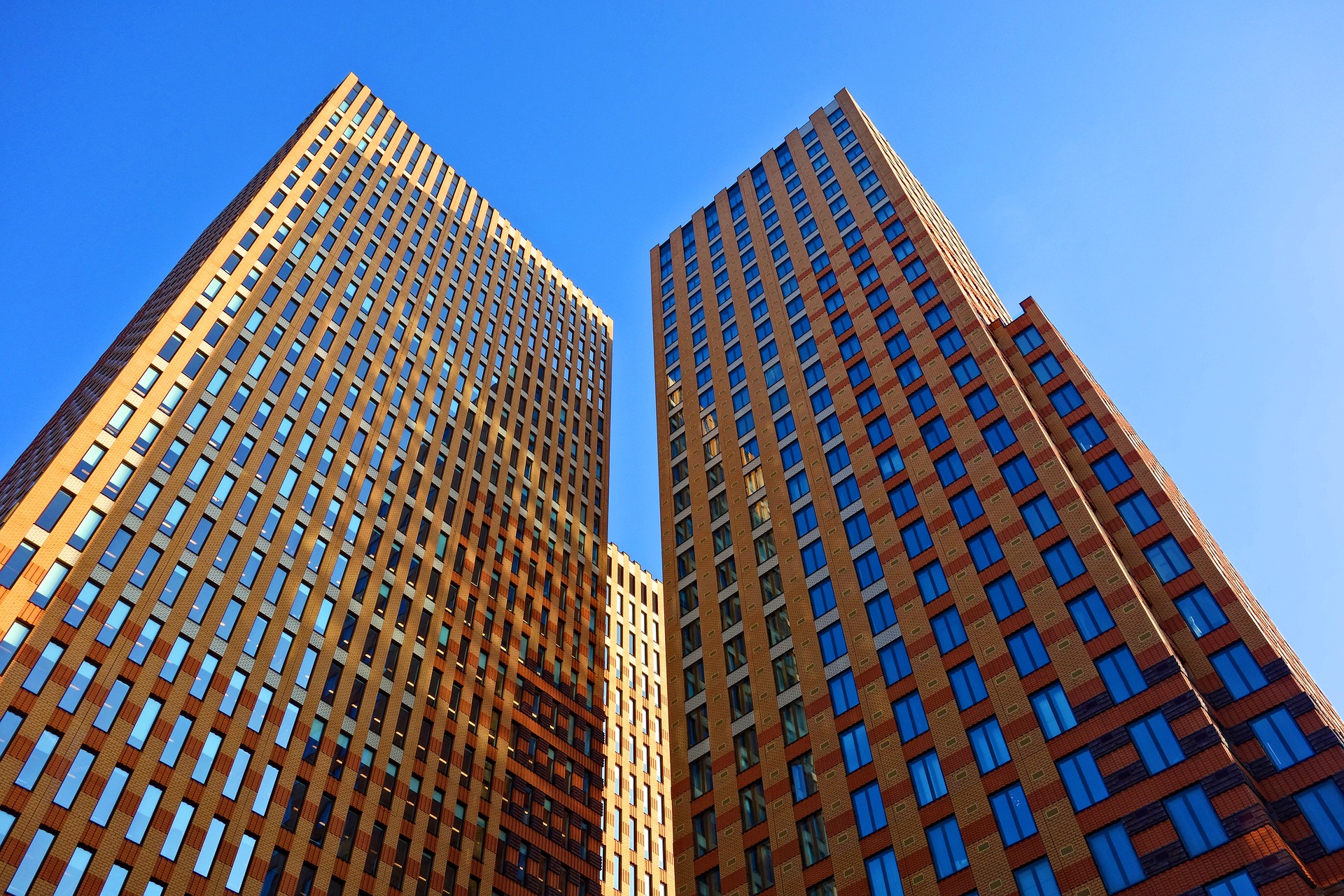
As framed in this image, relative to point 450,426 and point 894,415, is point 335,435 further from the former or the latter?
point 894,415

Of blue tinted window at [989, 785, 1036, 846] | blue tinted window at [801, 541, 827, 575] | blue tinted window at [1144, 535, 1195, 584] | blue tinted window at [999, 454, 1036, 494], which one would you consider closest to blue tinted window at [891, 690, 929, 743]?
blue tinted window at [989, 785, 1036, 846]

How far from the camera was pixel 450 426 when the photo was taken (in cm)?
8938

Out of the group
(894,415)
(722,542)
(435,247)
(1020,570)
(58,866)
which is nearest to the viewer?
(58,866)

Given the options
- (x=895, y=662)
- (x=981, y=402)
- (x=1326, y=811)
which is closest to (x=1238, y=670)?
(x=1326, y=811)

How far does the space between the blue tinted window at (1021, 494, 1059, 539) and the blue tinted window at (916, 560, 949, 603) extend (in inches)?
198

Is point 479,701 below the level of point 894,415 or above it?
below

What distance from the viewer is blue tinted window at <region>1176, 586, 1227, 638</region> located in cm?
4677

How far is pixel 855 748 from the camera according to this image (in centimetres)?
5138

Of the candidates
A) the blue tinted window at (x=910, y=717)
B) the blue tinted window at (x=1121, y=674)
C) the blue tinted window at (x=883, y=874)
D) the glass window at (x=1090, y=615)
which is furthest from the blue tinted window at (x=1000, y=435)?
the blue tinted window at (x=883, y=874)

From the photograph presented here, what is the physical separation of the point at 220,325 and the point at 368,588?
71.5 feet

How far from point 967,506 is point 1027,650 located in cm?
996

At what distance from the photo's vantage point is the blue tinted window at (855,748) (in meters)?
50.7

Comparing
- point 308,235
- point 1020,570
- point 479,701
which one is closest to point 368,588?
point 479,701

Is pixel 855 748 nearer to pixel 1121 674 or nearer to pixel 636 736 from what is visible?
pixel 1121 674
